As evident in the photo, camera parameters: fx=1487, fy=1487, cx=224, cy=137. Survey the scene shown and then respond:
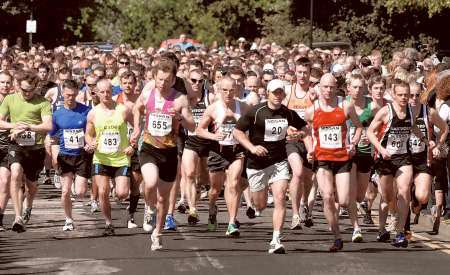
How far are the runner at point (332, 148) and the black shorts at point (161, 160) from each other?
1604 mm

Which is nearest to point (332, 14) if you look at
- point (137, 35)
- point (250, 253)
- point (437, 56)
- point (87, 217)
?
point (437, 56)

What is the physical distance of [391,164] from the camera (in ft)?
53.6

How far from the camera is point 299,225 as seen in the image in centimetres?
1817

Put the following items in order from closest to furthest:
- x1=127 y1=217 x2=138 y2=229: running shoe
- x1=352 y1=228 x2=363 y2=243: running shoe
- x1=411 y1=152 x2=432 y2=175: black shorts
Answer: x1=411 y1=152 x2=432 y2=175: black shorts → x1=352 y1=228 x2=363 y2=243: running shoe → x1=127 y1=217 x2=138 y2=229: running shoe

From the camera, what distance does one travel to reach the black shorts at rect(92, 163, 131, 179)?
17.0 meters

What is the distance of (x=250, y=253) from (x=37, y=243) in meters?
2.51

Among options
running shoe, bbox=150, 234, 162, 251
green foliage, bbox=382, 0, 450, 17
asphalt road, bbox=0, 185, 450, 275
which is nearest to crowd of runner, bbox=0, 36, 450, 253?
running shoe, bbox=150, 234, 162, 251

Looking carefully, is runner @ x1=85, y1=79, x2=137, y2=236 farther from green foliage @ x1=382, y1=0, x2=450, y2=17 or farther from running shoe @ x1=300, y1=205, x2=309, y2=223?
green foliage @ x1=382, y1=0, x2=450, y2=17

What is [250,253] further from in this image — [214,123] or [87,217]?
[87,217]

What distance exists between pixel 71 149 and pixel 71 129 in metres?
0.24

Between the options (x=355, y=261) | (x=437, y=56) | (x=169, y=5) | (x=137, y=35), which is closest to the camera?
(x=355, y=261)

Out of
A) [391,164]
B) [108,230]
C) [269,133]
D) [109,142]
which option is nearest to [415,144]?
[391,164]

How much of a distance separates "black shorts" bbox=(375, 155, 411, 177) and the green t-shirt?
3.98m

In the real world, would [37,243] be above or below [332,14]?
below
